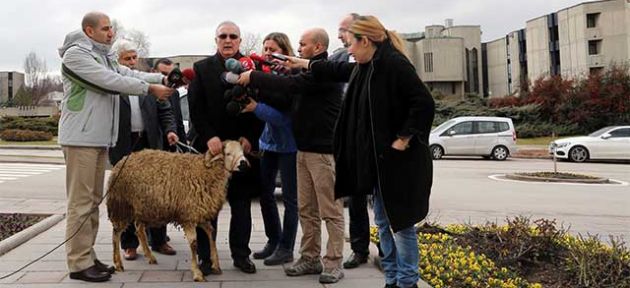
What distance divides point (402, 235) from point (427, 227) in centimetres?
266

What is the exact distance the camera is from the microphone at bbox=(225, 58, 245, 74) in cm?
466

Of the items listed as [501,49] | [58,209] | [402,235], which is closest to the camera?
[402,235]

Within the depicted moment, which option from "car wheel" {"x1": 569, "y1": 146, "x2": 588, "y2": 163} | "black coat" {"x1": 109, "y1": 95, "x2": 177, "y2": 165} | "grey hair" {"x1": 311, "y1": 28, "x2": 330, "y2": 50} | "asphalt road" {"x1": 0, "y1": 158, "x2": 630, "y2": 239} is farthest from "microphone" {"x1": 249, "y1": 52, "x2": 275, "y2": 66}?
"car wheel" {"x1": 569, "y1": 146, "x2": 588, "y2": 163}

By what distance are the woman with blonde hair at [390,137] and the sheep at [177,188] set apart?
1.17 m

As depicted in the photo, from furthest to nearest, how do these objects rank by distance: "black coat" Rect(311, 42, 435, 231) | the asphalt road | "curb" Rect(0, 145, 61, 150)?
"curb" Rect(0, 145, 61, 150) < the asphalt road < "black coat" Rect(311, 42, 435, 231)

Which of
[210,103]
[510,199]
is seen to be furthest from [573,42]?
[210,103]

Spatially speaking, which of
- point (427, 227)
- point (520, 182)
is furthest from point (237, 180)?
point (520, 182)

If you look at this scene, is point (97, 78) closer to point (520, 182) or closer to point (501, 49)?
point (520, 182)

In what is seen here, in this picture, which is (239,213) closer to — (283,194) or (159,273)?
(283,194)

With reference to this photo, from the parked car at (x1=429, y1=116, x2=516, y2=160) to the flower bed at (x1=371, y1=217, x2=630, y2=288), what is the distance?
61.1ft

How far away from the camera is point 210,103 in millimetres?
4977

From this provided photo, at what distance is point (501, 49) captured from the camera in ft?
238

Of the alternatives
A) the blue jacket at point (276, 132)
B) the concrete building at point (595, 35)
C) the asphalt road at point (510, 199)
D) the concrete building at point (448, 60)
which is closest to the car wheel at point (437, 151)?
the asphalt road at point (510, 199)

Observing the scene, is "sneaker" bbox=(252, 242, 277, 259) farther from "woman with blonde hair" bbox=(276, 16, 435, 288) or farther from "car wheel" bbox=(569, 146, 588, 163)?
"car wheel" bbox=(569, 146, 588, 163)
